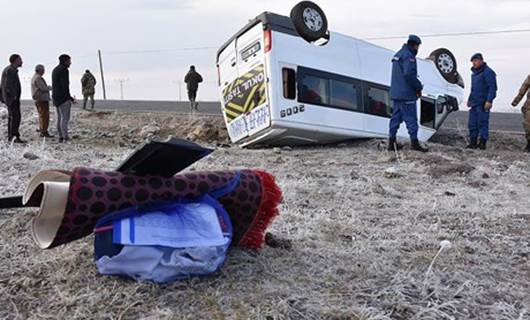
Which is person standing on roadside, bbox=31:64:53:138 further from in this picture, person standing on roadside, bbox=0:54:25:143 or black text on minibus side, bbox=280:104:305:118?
black text on minibus side, bbox=280:104:305:118

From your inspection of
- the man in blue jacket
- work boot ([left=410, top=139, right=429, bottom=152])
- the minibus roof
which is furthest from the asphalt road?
the minibus roof

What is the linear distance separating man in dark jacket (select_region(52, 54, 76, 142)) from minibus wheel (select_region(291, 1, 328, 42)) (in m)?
4.29

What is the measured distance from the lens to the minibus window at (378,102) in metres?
9.97

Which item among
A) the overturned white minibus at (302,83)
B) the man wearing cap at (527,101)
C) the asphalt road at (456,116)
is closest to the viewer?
the overturned white minibus at (302,83)

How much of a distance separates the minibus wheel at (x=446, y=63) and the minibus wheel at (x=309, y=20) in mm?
3165

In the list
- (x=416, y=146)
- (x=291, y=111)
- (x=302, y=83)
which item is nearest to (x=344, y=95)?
(x=302, y=83)

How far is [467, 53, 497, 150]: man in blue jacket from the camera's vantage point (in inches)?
388

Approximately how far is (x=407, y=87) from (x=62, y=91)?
20.1 feet

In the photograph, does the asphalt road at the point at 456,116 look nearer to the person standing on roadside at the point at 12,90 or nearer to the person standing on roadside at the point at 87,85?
the person standing on roadside at the point at 87,85

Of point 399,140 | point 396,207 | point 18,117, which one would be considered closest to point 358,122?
point 399,140

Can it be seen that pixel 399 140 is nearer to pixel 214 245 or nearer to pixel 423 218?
pixel 423 218

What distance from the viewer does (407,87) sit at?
27.4ft

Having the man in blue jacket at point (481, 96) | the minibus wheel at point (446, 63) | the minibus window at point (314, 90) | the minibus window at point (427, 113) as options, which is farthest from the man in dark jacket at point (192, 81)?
the man in blue jacket at point (481, 96)

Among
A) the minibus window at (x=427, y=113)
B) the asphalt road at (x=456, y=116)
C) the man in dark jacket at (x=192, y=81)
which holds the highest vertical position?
the minibus window at (x=427, y=113)
